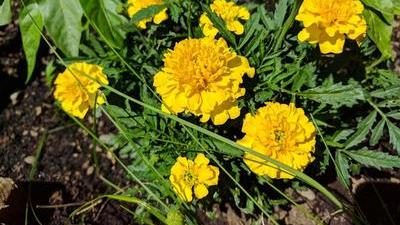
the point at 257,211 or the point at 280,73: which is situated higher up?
the point at 280,73

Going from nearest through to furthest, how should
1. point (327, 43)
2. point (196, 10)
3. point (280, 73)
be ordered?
point (327, 43) < point (280, 73) < point (196, 10)

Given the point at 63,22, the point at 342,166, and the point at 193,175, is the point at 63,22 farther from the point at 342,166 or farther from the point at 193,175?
the point at 342,166

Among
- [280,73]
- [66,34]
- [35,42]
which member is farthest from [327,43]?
[35,42]

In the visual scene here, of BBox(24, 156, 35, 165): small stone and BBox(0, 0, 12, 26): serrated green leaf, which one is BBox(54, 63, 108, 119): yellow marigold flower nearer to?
BBox(0, 0, 12, 26): serrated green leaf

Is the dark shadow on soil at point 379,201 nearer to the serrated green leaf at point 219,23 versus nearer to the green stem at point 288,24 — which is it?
the green stem at point 288,24

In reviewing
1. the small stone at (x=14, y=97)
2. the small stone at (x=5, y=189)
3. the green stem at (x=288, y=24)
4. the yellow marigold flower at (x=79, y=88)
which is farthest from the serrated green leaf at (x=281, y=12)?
the small stone at (x=14, y=97)

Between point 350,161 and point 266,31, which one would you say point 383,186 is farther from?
point 266,31
